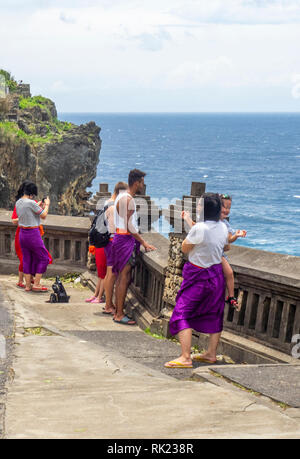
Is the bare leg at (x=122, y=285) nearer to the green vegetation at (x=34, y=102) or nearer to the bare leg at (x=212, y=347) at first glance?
the bare leg at (x=212, y=347)

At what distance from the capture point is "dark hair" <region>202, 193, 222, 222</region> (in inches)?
235

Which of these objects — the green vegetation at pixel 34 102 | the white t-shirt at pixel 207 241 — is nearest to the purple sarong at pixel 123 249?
the white t-shirt at pixel 207 241

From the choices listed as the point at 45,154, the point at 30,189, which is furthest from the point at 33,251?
the point at 45,154

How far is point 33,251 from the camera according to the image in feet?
30.5

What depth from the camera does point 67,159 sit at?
54188 mm

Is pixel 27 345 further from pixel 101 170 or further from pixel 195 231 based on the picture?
pixel 101 170

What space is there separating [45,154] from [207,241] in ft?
156

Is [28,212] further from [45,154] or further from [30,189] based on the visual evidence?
[45,154]

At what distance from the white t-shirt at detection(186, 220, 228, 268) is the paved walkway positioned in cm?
114

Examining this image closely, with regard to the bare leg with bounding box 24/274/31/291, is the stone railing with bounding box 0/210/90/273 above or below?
above

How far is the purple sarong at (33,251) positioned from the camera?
9.15 m

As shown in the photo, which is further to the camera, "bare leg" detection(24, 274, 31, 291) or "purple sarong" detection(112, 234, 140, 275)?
"bare leg" detection(24, 274, 31, 291)

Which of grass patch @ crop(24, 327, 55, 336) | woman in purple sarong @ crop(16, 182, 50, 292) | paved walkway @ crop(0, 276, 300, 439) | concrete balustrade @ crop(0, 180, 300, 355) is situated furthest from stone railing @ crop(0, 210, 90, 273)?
grass patch @ crop(24, 327, 55, 336)

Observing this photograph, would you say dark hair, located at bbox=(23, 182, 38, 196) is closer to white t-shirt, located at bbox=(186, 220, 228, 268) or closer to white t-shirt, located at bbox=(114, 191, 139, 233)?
white t-shirt, located at bbox=(114, 191, 139, 233)
